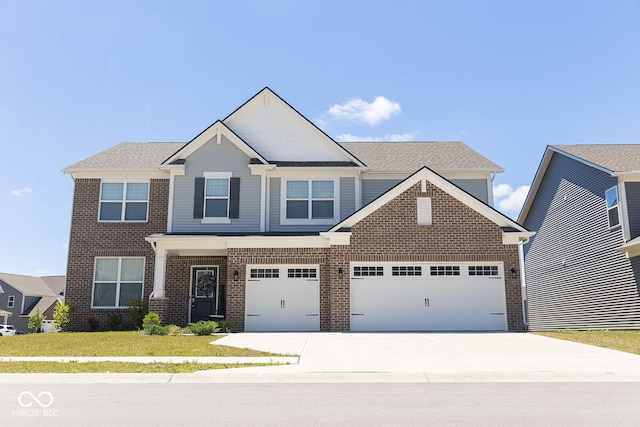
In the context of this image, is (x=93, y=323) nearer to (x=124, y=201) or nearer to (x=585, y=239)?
(x=124, y=201)

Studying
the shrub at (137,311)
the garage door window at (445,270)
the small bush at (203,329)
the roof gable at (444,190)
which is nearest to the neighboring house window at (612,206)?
the roof gable at (444,190)

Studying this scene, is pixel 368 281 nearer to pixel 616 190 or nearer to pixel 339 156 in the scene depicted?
pixel 339 156

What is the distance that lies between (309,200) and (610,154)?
13102mm

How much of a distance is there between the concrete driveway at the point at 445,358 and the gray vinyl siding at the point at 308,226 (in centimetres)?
559

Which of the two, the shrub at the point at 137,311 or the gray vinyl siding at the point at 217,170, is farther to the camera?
the gray vinyl siding at the point at 217,170

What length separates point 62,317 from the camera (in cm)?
2044

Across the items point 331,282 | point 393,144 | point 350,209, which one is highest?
point 393,144

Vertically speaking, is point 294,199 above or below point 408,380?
above

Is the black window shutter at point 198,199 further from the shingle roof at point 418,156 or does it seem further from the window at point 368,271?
the shingle roof at point 418,156

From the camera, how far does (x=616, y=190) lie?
775 inches

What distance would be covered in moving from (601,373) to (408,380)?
3434 mm

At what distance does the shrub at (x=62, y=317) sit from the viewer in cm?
2044

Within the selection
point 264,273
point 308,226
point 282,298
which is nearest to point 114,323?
point 264,273

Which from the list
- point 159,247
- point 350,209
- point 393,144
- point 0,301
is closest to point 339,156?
point 350,209
